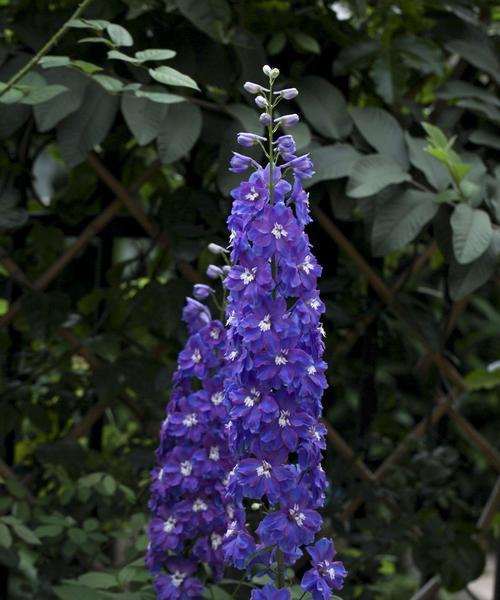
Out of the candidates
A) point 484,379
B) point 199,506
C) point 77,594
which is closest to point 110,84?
point 199,506

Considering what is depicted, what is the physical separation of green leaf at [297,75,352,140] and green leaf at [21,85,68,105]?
1.62ft

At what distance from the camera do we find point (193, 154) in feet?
7.22

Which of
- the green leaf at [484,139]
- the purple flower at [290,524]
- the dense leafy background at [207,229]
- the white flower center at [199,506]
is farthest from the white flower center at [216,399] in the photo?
the green leaf at [484,139]

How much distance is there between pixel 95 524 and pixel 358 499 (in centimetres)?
62

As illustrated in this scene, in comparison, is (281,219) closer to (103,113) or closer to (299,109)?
(103,113)

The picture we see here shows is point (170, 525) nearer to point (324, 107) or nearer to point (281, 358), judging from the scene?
point (281, 358)

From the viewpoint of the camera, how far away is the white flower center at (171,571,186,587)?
156 centimetres

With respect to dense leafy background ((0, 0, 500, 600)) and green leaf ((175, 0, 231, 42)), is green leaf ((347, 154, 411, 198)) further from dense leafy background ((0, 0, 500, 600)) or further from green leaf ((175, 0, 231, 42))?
green leaf ((175, 0, 231, 42))

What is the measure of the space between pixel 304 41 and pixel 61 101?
18.8 inches

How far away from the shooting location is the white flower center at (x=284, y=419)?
1278 millimetres

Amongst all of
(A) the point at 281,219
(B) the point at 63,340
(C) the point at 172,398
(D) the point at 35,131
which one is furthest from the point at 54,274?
(A) the point at 281,219

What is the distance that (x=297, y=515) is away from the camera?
1.29m

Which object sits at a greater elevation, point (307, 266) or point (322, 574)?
point (307, 266)

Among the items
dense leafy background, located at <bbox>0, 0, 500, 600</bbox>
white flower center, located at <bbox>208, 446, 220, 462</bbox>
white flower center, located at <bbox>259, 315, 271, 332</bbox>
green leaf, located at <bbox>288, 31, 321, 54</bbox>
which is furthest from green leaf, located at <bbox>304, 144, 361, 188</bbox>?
white flower center, located at <bbox>259, 315, 271, 332</bbox>
